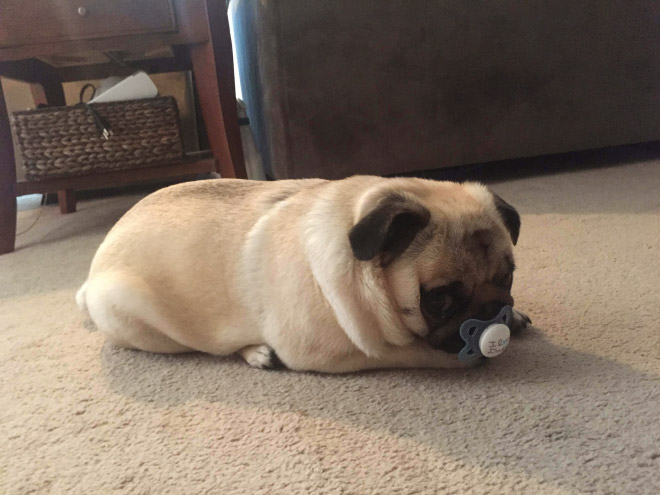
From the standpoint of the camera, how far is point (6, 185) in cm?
184

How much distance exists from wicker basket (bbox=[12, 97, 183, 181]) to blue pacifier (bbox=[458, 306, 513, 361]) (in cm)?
158

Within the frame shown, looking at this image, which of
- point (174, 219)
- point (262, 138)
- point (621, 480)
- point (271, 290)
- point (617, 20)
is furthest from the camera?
point (262, 138)

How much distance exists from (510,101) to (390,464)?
6.24 ft

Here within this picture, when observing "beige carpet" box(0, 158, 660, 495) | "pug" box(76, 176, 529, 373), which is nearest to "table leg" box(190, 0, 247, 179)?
"pug" box(76, 176, 529, 373)

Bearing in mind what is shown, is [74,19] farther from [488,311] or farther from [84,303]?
[488,311]

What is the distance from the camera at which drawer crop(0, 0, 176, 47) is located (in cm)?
162

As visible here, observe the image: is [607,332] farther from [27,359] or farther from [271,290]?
[27,359]

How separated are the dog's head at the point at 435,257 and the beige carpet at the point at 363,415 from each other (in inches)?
5.0

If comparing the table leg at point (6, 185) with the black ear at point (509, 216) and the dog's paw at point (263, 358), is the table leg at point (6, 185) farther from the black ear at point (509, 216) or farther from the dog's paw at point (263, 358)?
the black ear at point (509, 216)

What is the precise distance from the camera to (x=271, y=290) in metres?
0.94

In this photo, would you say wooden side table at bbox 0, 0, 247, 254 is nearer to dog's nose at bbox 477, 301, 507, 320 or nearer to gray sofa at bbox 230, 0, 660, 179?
gray sofa at bbox 230, 0, 660, 179

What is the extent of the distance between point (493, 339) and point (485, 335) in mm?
14

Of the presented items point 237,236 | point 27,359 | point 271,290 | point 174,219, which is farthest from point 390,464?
point 27,359

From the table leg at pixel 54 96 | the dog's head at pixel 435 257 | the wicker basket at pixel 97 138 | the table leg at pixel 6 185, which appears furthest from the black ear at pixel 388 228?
the table leg at pixel 54 96
